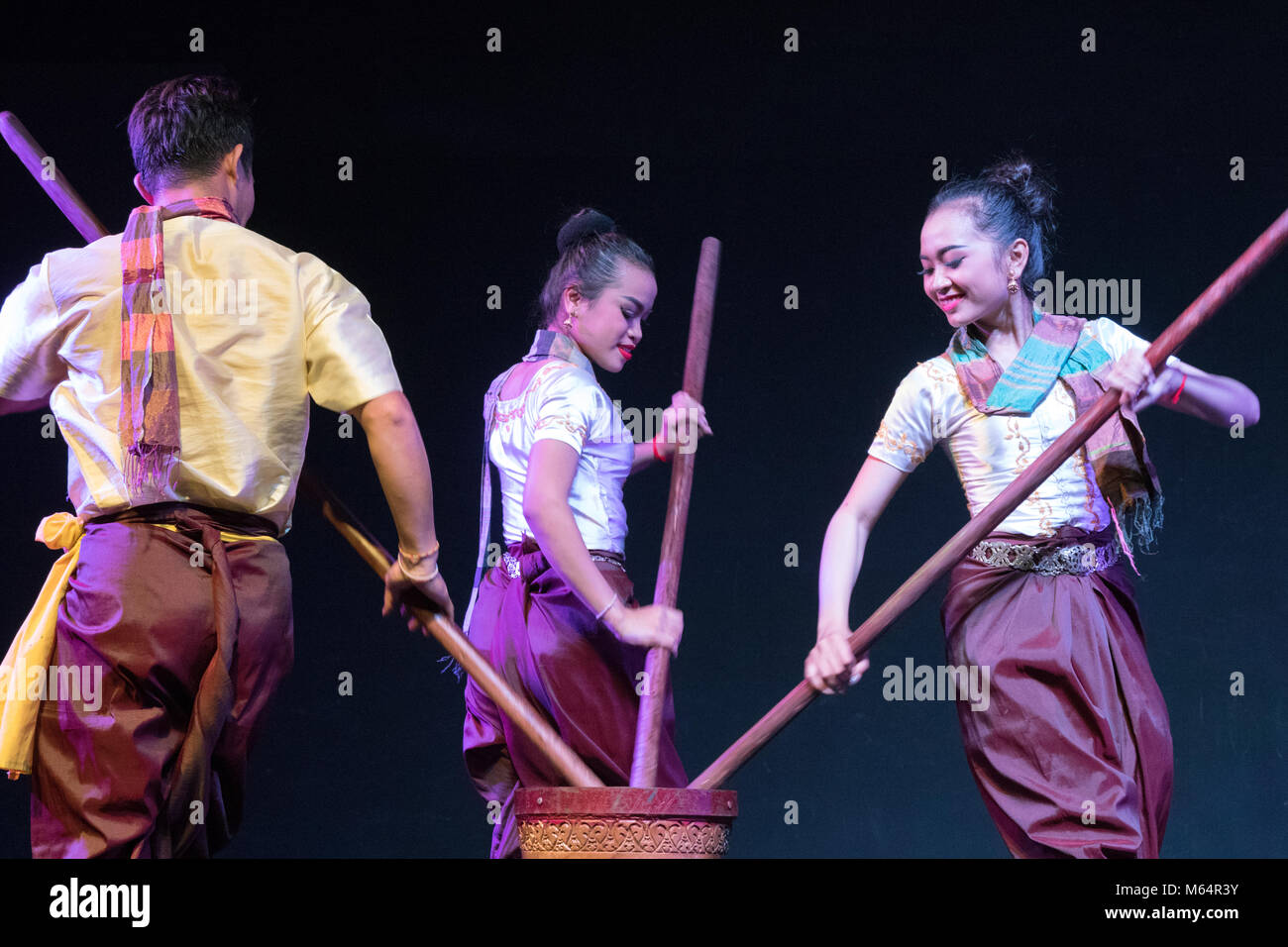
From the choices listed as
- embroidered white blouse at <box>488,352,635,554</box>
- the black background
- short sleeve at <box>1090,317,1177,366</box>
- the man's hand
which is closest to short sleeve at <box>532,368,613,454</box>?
embroidered white blouse at <box>488,352,635,554</box>

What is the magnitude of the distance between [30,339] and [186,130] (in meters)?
0.35

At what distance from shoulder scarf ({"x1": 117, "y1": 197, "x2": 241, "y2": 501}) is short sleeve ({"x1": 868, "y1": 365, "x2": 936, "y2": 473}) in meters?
0.96

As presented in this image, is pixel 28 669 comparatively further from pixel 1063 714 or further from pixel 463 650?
pixel 1063 714

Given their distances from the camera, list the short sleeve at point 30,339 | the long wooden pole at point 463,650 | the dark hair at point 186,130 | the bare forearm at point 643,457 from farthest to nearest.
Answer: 1. the bare forearm at point 643,457
2. the long wooden pole at point 463,650
3. the dark hair at point 186,130
4. the short sleeve at point 30,339

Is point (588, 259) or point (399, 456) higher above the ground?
point (588, 259)

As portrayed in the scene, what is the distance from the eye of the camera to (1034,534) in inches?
75.5

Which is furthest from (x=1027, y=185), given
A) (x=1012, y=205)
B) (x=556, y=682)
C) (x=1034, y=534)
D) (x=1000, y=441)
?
(x=556, y=682)

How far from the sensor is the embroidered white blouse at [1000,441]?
1.94 m

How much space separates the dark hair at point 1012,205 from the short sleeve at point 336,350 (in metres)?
0.86

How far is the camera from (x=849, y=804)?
10.6ft

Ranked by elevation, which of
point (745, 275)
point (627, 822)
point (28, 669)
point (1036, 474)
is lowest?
point (627, 822)

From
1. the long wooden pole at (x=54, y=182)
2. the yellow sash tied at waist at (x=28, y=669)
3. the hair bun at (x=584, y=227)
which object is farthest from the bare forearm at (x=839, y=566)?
the long wooden pole at (x=54, y=182)

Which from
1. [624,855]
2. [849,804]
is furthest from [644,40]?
[624,855]

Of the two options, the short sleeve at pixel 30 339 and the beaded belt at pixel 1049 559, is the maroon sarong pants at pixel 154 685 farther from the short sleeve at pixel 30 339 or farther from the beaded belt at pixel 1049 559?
the beaded belt at pixel 1049 559
